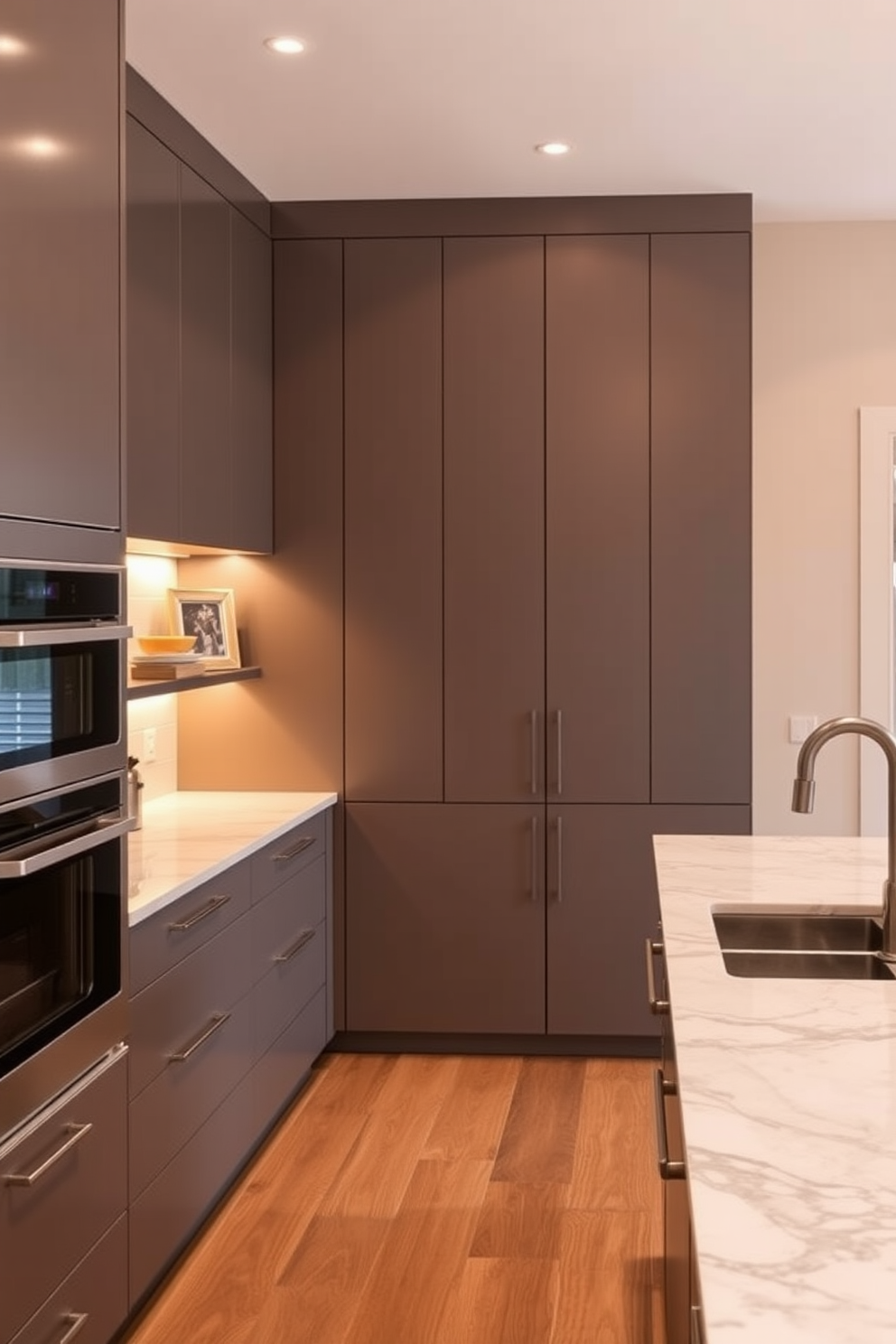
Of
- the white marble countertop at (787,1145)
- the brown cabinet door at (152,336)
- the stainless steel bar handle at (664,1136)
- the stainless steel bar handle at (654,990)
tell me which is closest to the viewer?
the white marble countertop at (787,1145)

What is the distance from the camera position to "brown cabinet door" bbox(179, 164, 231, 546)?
365 centimetres

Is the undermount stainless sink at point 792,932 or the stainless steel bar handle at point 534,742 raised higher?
the stainless steel bar handle at point 534,742

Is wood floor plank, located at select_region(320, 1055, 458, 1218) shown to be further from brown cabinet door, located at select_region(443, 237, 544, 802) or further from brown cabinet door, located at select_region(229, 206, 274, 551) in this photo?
brown cabinet door, located at select_region(229, 206, 274, 551)

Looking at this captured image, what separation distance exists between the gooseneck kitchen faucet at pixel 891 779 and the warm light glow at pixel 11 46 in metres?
1.50

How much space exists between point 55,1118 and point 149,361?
1.84 m

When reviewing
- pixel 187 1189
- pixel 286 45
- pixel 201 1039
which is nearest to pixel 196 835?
pixel 201 1039

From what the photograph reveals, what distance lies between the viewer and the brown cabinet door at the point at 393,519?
446cm

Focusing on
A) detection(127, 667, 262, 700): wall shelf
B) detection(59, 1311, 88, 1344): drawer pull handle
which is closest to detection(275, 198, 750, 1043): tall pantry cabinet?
detection(127, 667, 262, 700): wall shelf

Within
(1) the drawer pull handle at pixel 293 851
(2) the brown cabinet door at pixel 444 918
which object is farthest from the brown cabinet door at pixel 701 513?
(1) the drawer pull handle at pixel 293 851

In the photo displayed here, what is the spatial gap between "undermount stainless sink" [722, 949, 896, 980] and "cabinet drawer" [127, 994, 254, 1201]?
3.91ft

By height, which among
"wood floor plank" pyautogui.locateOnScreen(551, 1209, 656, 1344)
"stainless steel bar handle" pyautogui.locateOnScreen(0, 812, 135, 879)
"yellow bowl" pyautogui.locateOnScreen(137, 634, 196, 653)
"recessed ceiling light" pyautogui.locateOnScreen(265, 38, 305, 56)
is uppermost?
"recessed ceiling light" pyautogui.locateOnScreen(265, 38, 305, 56)

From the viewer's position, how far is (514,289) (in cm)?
443

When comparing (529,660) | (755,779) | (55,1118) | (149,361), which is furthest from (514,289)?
(55,1118)

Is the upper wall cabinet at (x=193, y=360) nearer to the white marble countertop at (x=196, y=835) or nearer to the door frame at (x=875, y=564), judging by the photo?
the white marble countertop at (x=196, y=835)
